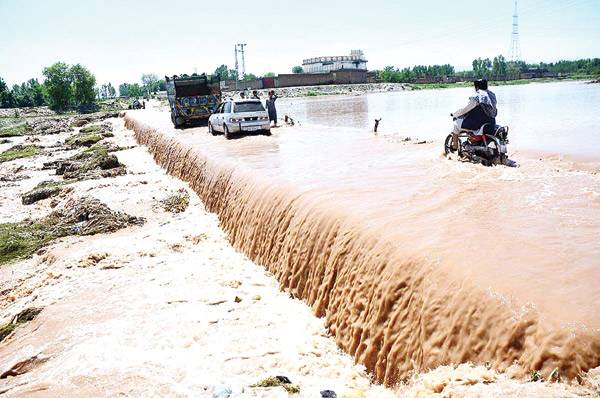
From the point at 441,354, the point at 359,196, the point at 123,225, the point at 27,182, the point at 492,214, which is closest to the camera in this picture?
the point at 441,354

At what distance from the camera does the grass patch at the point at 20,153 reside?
3084 cm

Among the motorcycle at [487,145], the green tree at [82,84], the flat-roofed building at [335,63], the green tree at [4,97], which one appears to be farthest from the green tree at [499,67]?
the motorcycle at [487,145]

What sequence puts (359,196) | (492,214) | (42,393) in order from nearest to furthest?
1. (42,393)
2. (492,214)
3. (359,196)

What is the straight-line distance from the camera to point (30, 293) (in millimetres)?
8969

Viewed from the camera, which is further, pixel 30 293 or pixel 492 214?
pixel 30 293

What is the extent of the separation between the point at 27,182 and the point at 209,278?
18041 mm

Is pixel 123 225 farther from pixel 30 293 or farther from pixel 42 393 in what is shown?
pixel 42 393

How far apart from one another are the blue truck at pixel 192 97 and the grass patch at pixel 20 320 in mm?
21359

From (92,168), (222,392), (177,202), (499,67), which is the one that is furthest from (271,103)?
(499,67)

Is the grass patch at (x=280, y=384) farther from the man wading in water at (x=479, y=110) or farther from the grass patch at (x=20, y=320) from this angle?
the man wading in water at (x=479, y=110)

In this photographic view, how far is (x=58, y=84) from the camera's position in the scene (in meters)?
90.9

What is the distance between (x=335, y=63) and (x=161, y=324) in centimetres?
15647

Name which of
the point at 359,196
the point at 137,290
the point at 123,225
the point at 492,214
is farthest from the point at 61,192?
the point at 492,214

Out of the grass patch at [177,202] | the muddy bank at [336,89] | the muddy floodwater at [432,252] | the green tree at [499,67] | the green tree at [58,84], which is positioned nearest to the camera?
the muddy floodwater at [432,252]
